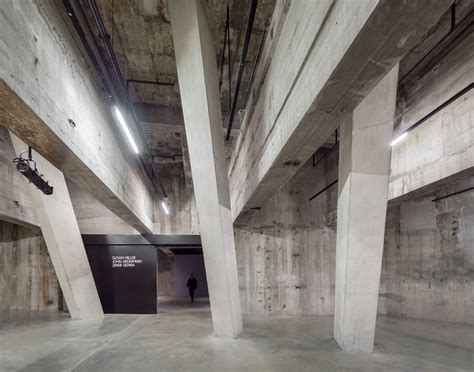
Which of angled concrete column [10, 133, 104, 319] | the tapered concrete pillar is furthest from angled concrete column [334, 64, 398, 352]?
angled concrete column [10, 133, 104, 319]

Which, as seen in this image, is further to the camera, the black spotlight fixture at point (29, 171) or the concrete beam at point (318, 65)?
the black spotlight fixture at point (29, 171)

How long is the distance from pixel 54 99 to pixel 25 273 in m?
8.15

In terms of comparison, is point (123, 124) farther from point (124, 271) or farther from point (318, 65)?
point (124, 271)

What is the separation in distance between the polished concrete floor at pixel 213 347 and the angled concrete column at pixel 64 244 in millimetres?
559

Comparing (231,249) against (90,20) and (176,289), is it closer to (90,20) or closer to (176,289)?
(90,20)

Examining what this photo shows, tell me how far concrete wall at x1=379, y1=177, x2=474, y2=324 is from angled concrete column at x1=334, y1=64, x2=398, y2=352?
154 inches

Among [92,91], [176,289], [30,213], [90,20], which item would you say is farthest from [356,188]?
[176,289]

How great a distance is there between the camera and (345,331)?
416 cm

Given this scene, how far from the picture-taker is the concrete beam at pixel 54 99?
2154 mm

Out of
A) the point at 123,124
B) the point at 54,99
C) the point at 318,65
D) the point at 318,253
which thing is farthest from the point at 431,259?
the point at 54,99

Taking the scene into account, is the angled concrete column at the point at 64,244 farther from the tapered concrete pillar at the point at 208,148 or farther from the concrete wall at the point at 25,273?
the tapered concrete pillar at the point at 208,148

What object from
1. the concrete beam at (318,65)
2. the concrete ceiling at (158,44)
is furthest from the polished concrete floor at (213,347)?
the concrete ceiling at (158,44)

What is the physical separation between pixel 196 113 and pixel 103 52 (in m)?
2.03

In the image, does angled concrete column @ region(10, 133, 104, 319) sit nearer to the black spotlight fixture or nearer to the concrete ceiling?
the black spotlight fixture
